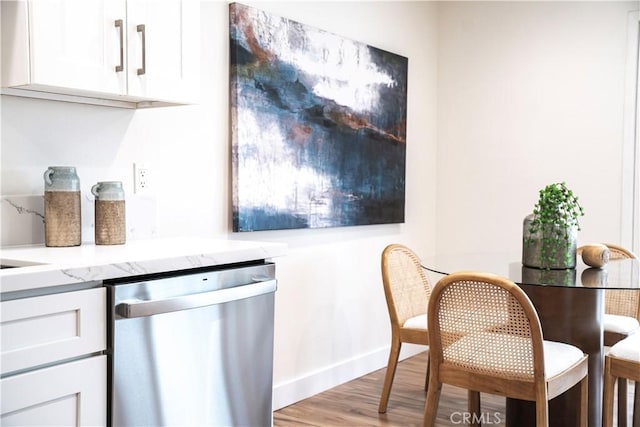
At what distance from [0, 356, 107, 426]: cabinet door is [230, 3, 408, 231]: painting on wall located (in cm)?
136

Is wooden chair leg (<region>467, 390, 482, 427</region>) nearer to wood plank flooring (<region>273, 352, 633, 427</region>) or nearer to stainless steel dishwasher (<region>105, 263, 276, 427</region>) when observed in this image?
wood plank flooring (<region>273, 352, 633, 427</region>)

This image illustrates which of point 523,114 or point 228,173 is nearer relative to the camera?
point 228,173

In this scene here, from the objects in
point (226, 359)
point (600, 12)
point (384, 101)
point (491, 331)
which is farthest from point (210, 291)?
point (600, 12)

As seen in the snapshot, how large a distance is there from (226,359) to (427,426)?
0.85 m

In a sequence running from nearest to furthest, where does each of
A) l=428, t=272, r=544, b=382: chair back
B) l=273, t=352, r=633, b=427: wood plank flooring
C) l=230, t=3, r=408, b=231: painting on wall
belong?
l=428, t=272, r=544, b=382: chair back
l=230, t=3, r=408, b=231: painting on wall
l=273, t=352, r=633, b=427: wood plank flooring

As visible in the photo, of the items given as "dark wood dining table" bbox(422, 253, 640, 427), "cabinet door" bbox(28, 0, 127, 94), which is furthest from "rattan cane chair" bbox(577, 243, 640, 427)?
"cabinet door" bbox(28, 0, 127, 94)

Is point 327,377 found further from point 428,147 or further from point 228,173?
point 428,147

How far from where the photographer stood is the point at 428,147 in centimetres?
464

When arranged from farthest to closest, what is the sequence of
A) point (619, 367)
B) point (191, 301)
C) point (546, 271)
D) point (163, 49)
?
point (546, 271)
point (619, 367)
point (163, 49)
point (191, 301)

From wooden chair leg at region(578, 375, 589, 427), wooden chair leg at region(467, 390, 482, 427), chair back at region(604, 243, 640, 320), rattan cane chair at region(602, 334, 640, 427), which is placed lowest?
wooden chair leg at region(467, 390, 482, 427)

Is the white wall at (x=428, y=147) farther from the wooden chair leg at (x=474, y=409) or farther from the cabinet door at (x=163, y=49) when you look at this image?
the wooden chair leg at (x=474, y=409)

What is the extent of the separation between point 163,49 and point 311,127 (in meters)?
1.32

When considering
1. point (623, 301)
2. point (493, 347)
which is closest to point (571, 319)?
point (493, 347)

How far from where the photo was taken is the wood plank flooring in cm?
315
